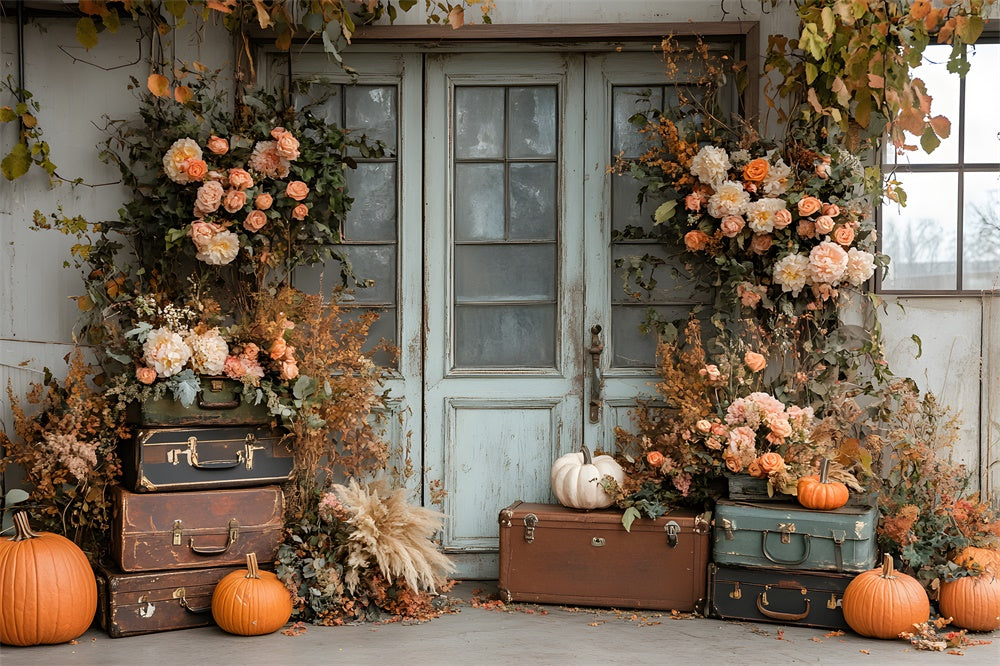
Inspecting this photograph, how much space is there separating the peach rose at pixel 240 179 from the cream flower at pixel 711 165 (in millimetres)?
2177

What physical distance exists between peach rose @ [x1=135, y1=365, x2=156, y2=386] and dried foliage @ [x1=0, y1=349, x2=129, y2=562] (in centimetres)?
24

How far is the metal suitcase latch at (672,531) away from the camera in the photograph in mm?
4207

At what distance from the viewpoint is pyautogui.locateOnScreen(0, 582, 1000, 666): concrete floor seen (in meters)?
3.61

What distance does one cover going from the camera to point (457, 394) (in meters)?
4.93

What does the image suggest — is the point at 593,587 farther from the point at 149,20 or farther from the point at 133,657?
the point at 149,20

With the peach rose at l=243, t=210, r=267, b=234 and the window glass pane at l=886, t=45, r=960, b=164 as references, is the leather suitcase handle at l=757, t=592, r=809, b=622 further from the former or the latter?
the peach rose at l=243, t=210, r=267, b=234

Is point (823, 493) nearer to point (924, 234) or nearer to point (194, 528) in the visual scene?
point (924, 234)

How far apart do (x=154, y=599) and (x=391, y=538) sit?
1.05 m

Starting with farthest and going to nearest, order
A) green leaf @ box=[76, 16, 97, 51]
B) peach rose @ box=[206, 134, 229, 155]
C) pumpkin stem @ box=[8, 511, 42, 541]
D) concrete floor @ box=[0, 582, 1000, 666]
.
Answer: green leaf @ box=[76, 16, 97, 51]
peach rose @ box=[206, 134, 229, 155]
pumpkin stem @ box=[8, 511, 42, 541]
concrete floor @ box=[0, 582, 1000, 666]

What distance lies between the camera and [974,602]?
155 inches

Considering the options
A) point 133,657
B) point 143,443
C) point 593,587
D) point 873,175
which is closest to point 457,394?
point 593,587

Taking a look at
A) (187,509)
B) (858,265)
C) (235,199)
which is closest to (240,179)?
(235,199)

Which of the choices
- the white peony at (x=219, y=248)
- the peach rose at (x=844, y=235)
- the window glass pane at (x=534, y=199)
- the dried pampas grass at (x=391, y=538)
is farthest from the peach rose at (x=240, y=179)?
the peach rose at (x=844, y=235)

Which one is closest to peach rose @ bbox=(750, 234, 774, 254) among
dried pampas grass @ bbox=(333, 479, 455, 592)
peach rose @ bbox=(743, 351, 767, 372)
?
peach rose @ bbox=(743, 351, 767, 372)
